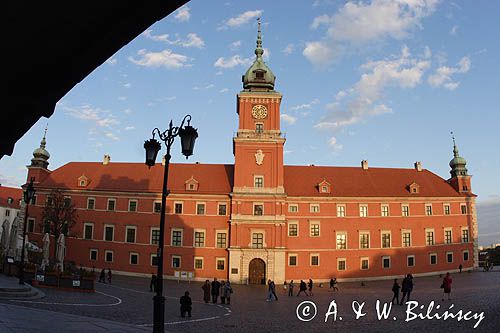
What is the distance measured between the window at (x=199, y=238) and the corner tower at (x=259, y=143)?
608 cm

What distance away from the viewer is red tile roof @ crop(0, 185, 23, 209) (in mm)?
79938

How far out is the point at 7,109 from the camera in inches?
188

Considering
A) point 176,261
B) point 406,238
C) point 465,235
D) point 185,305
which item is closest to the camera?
point 185,305

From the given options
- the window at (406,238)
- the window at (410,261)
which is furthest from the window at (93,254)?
the window at (410,261)

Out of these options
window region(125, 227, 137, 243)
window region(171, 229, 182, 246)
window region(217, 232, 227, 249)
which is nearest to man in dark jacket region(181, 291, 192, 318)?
window region(217, 232, 227, 249)

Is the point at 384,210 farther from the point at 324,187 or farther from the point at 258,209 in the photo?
the point at 258,209

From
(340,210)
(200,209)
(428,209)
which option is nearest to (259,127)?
(200,209)

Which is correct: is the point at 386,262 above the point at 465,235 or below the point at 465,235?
below

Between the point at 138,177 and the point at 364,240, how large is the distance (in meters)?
27.4

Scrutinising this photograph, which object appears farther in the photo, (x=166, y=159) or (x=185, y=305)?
(x=185, y=305)

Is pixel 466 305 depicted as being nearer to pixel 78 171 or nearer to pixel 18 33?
pixel 18 33

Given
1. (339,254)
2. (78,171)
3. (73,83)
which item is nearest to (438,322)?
(73,83)

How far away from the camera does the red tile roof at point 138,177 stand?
1854 inches

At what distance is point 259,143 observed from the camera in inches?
1772
